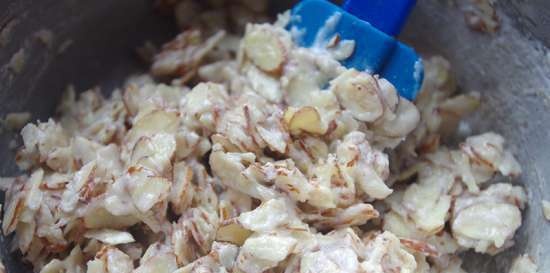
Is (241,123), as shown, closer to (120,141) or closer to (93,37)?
(120,141)

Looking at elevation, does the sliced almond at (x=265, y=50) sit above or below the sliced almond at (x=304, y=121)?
above

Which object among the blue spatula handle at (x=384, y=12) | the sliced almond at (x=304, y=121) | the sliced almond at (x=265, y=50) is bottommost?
the sliced almond at (x=304, y=121)

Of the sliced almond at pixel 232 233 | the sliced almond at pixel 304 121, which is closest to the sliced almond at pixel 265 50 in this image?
the sliced almond at pixel 304 121

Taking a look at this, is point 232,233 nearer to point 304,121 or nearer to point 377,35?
point 304,121

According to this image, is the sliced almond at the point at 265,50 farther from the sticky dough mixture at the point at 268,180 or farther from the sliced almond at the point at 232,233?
the sliced almond at the point at 232,233

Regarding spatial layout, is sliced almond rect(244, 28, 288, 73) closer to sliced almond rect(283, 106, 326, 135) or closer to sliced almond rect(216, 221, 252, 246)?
sliced almond rect(283, 106, 326, 135)

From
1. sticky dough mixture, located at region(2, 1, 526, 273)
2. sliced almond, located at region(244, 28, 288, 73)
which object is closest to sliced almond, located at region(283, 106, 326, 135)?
sticky dough mixture, located at region(2, 1, 526, 273)

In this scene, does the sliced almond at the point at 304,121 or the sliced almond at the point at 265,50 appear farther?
the sliced almond at the point at 265,50

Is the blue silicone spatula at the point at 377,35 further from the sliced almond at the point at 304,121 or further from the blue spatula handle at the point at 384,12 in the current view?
the sliced almond at the point at 304,121
